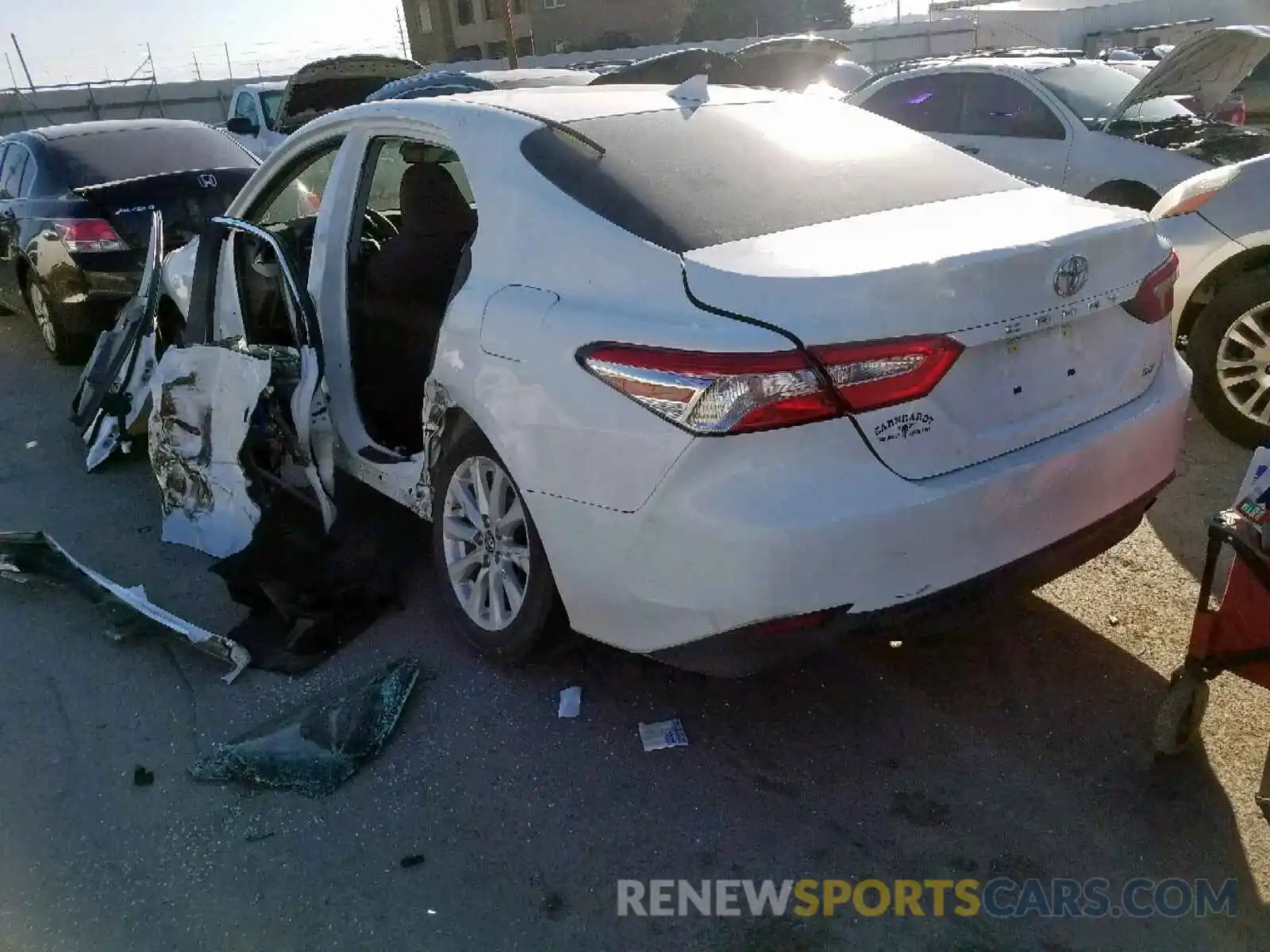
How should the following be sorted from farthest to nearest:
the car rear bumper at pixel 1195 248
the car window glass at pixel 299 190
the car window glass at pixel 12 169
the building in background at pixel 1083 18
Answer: the building in background at pixel 1083 18 → the car window glass at pixel 12 169 → the car rear bumper at pixel 1195 248 → the car window glass at pixel 299 190

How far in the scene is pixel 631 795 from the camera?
2.87m

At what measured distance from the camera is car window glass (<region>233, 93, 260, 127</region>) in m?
13.7

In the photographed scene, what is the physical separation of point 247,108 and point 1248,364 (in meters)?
12.9

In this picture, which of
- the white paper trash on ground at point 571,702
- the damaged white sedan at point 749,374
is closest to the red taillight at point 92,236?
the damaged white sedan at point 749,374

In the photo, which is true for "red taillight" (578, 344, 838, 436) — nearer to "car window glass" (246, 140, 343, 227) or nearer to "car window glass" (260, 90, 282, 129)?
"car window glass" (246, 140, 343, 227)

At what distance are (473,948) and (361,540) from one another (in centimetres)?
209

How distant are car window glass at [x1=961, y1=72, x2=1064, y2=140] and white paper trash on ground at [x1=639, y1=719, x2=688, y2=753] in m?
6.56

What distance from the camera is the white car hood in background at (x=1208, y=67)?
612cm

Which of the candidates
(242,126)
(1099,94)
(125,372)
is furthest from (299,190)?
(242,126)

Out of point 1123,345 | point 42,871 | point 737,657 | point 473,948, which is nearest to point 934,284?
point 1123,345

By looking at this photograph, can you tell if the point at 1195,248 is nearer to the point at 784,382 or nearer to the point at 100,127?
the point at 784,382

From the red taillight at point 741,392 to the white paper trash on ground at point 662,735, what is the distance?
106 cm

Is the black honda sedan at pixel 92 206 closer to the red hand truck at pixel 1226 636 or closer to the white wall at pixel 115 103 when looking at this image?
the red hand truck at pixel 1226 636

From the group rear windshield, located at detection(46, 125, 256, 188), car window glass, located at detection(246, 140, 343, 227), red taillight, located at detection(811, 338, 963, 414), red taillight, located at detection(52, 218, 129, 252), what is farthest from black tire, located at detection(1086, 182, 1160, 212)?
red taillight, located at detection(52, 218, 129, 252)
